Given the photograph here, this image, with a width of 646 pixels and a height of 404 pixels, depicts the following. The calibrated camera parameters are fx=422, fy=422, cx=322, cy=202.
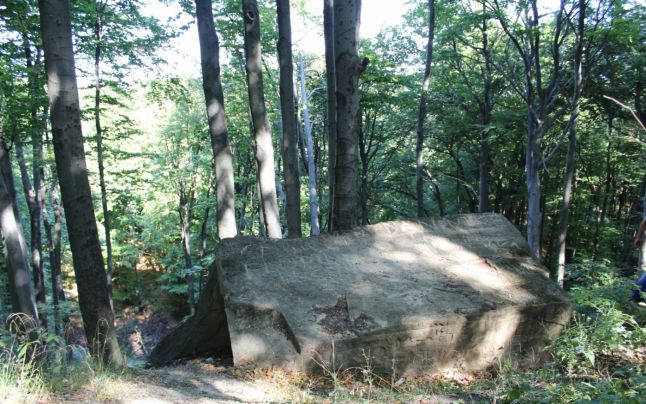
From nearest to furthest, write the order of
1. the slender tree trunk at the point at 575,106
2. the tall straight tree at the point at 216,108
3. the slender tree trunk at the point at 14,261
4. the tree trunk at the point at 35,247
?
1. the tall straight tree at the point at 216,108
2. the slender tree trunk at the point at 14,261
3. the slender tree trunk at the point at 575,106
4. the tree trunk at the point at 35,247

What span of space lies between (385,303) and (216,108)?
563 centimetres

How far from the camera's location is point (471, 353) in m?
5.24

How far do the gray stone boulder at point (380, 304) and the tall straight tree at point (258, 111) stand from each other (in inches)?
133

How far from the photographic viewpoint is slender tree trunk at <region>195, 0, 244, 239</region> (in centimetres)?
875

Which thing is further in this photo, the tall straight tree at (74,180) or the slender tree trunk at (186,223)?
the slender tree trunk at (186,223)

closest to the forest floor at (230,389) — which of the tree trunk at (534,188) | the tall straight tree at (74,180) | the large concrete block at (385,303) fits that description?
the large concrete block at (385,303)

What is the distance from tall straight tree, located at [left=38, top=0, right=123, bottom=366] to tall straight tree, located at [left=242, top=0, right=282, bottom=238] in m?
4.55

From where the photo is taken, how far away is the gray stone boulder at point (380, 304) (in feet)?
16.3

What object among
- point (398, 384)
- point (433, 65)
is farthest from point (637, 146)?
point (398, 384)

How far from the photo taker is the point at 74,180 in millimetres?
5051

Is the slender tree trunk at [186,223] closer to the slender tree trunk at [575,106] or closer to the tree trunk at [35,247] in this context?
the tree trunk at [35,247]

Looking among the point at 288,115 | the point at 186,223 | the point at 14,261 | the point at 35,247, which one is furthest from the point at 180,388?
the point at 186,223

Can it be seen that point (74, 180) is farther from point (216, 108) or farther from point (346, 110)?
point (216, 108)

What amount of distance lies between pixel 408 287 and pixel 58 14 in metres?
5.45
